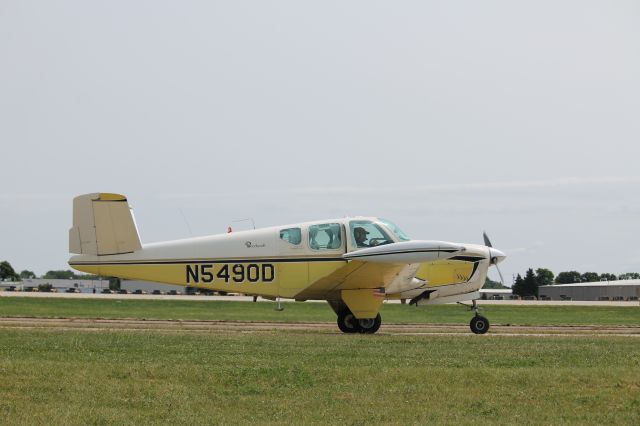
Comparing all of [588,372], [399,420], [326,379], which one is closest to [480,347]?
[588,372]

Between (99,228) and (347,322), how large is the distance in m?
7.02

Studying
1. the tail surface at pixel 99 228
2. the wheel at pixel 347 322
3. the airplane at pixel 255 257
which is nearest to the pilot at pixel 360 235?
the airplane at pixel 255 257

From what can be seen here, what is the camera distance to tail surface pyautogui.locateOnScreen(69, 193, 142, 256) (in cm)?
2425

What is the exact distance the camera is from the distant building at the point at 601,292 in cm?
10225

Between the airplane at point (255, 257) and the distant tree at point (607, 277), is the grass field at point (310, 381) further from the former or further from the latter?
the distant tree at point (607, 277)

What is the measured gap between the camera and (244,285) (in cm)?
2419

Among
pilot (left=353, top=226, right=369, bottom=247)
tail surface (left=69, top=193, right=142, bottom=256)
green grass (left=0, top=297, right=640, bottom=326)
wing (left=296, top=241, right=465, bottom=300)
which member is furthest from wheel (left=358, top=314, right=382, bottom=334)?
green grass (left=0, top=297, right=640, bottom=326)

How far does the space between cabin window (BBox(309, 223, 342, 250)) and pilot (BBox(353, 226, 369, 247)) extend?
42 cm

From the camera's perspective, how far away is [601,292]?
105812 mm

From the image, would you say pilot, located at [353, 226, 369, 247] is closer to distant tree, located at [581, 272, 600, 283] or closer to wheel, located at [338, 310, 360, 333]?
wheel, located at [338, 310, 360, 333]

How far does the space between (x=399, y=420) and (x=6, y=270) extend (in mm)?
147122

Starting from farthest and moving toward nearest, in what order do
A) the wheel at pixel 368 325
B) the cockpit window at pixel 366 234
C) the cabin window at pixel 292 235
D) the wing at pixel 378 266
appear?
the wheel at pixel 368 325, the cabin window at pixel 292 235, the cockpit window at pixel 366 234, the wing at pixel 378 266

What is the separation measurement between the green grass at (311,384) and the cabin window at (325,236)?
539 centimetres

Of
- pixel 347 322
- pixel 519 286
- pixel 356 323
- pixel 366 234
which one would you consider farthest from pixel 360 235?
pixel 519 286
